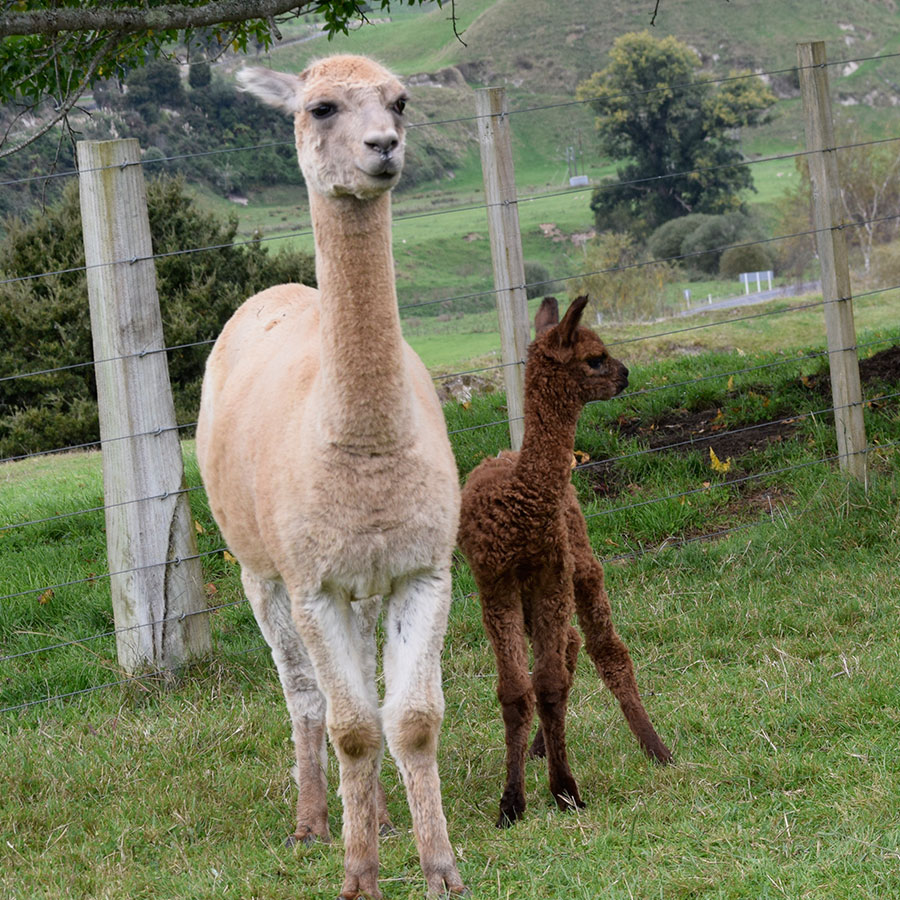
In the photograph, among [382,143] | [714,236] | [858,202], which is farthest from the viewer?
[714,236]

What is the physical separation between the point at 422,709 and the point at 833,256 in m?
4.46

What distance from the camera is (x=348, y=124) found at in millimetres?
3303

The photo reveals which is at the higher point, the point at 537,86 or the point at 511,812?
the point at 537,86


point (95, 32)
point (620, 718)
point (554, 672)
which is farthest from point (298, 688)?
point (95, 32)

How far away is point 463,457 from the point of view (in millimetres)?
7660

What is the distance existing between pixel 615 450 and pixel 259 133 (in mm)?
42222

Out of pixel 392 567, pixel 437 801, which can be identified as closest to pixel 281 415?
pixel 392 567

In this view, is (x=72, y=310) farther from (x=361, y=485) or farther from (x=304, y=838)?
(x=361, y=485)

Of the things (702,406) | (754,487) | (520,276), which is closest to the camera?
(520,276)

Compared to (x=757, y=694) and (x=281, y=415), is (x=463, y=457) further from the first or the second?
(x=281, y=415)

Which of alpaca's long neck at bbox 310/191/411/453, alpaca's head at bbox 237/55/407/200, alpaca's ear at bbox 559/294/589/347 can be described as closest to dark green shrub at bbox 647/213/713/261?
alpaca's ear at bbox 559/294/589/347

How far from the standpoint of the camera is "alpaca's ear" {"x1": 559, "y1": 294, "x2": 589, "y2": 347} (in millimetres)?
4023

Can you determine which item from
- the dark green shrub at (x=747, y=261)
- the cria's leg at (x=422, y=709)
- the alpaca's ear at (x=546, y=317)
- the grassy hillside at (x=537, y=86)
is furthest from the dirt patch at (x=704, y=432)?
the dark green shrub at (x=747, y=261)

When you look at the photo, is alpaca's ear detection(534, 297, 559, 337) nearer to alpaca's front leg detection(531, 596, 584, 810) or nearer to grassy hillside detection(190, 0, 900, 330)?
alpaca's front leg detection(531, 596, 584, 810)
